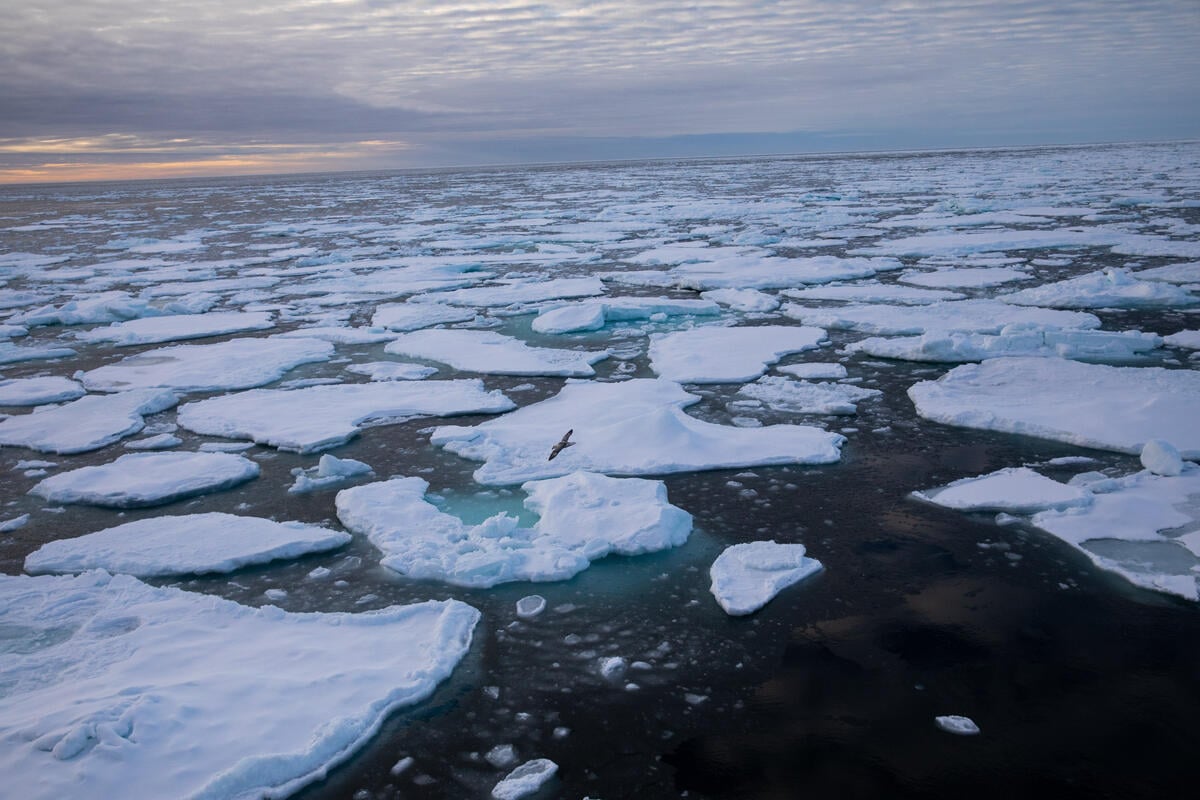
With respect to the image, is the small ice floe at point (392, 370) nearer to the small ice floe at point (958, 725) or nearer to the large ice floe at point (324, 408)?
the large ice floe at point (324, 408)

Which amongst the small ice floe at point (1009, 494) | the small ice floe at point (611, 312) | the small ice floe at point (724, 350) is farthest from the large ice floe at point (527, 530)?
the small ice floe at point (611, 312)

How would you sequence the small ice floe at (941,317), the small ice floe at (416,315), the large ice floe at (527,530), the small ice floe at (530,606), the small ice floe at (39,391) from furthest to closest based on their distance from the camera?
the small ice floe at (416,315), the small ice floe at (941,317), the small ice floe at (39,391), the large ice floe at (527,530), the small ice floe at (530,606)

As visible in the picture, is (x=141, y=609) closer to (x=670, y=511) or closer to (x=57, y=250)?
(x=670, y=511)

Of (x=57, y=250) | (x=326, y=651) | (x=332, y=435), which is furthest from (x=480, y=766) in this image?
(x=57, y=250)

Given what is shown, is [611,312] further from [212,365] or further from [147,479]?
[147,479]

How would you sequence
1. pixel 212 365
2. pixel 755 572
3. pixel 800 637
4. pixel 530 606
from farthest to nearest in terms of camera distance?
pixel 212 365 → pixel 755 572 → pixel 530 606 → pixel 800 637

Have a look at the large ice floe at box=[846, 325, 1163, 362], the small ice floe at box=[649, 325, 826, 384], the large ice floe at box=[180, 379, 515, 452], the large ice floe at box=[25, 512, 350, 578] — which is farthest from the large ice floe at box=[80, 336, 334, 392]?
the large ice floe at box=[846, 325, 1163, 362]

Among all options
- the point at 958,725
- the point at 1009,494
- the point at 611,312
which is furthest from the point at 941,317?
the point at 958,725
